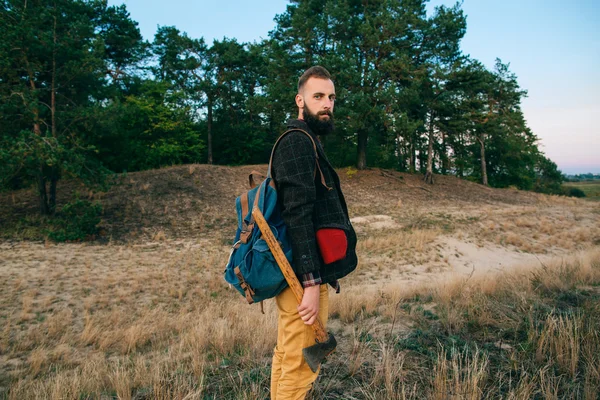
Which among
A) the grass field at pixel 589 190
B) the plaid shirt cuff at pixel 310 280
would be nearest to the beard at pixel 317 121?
the plaid shirt cuff at pixel 310 280

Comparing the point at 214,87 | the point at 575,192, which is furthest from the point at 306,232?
the point at 575,192

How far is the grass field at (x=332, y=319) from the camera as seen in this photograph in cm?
254

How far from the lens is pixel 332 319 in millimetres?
4254

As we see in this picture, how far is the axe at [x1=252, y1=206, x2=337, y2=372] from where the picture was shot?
5.90 feet

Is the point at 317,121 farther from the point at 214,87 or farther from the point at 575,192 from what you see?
the point at 575,192

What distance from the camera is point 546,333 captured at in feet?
9.15

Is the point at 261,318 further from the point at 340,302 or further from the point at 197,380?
the point at 197,380

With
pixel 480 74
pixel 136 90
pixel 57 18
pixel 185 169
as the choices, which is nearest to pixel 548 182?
pixel 480 74

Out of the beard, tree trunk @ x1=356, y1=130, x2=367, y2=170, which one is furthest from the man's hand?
tree trunk @ x1=356, y1=130, x2=367, y2=170

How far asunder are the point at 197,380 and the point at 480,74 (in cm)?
2446

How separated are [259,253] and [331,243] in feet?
1.34

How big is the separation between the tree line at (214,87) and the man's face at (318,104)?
10835 millimetres

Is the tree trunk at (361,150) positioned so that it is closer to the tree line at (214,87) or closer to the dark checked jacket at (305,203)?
the tree line at (214,87)

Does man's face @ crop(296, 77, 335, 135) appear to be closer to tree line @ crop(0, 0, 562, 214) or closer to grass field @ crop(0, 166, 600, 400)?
grass field @ crop(0, 166, 600, 400)
